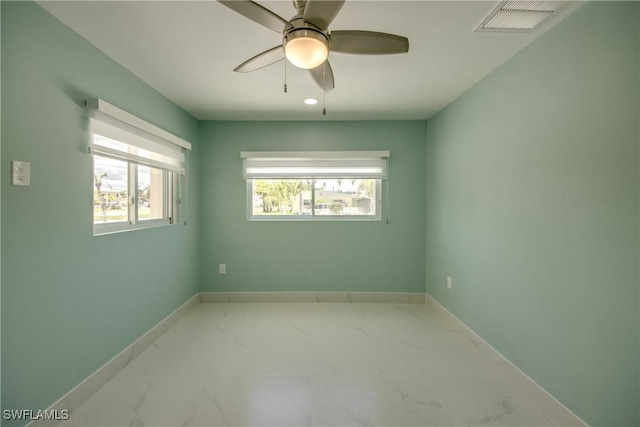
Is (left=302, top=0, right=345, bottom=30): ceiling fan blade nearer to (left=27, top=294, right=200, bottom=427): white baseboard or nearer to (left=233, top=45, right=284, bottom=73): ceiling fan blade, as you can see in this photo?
(left=233, top=45, right=284, bottom=73): ceiling fan blade

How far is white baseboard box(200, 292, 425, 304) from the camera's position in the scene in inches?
147

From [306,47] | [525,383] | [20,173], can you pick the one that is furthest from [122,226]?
[525,383]

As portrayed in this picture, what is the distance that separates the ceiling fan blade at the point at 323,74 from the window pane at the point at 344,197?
1.95m

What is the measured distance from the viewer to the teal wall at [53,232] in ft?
4.82

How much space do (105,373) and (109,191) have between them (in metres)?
1.30

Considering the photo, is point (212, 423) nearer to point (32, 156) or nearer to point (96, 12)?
point (32, 156)

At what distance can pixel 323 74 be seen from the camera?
1.74 metres

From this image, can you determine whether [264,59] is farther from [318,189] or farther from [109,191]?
[318,189]

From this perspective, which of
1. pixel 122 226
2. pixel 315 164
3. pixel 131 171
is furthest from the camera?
pixel 315 164

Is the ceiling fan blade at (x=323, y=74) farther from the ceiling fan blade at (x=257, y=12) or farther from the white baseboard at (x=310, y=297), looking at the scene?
the white baseboard at (x=310, y=297)

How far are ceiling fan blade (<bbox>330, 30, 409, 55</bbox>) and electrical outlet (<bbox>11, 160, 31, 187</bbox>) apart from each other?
1.66m

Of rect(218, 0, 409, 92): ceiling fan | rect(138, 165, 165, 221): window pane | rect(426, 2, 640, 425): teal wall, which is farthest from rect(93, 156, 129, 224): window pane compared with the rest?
rect(426, 2, 640, 425): teal wall

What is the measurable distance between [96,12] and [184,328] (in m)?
2.65

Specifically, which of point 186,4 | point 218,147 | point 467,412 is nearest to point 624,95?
point 467,412
